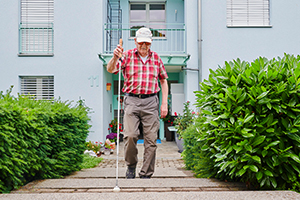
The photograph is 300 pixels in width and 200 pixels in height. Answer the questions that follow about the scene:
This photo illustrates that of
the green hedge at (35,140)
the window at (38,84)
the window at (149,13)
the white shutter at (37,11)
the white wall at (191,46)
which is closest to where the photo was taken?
the green hedge at (35,140)

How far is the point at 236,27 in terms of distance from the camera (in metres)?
9.20

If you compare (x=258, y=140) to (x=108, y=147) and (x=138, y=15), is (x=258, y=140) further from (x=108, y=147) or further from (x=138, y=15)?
(x=138, y=15)

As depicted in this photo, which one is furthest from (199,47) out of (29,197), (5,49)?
(29,197)

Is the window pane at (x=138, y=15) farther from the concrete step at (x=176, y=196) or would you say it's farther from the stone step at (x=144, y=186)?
the concrete step at (x=176, y=196)

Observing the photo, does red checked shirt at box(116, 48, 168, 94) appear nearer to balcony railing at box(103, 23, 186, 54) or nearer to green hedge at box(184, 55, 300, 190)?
green hedge at box(184, 55, 300, 190)

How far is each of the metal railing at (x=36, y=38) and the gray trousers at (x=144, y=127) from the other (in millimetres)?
6765

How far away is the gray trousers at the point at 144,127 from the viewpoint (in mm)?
3494

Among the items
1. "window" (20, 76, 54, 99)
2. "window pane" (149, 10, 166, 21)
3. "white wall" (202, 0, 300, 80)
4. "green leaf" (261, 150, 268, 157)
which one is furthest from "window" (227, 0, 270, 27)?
"green leaf" (261, 150, 268, 157)

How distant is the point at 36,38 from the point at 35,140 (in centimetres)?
740

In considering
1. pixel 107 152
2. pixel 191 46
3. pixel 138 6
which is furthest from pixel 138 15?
pixel 107 152

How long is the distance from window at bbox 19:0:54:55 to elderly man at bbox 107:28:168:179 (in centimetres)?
654

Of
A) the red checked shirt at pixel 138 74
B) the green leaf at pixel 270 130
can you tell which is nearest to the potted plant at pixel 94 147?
the red checked shirt at pixel 138 74

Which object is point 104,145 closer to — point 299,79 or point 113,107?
point 113,107

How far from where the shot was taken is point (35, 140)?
297cm
